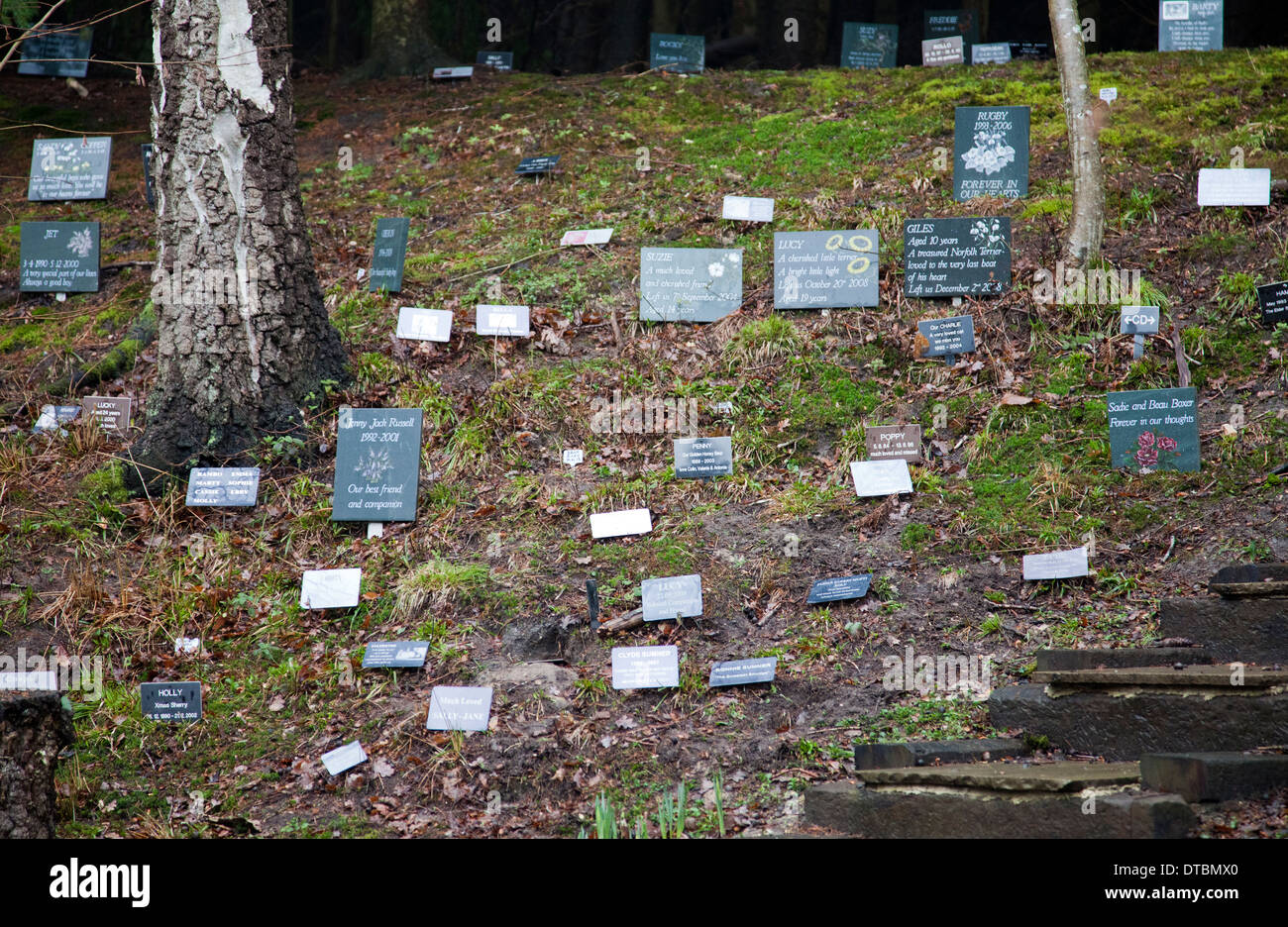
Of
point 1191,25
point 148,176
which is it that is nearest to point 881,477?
point 148,176

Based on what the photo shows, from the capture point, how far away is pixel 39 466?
22.4 ft

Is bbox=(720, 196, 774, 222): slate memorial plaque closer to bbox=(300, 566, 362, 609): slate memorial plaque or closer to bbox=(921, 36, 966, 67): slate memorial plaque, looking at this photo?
bbox=(921, 36, 966, 67): slate memorial plaque

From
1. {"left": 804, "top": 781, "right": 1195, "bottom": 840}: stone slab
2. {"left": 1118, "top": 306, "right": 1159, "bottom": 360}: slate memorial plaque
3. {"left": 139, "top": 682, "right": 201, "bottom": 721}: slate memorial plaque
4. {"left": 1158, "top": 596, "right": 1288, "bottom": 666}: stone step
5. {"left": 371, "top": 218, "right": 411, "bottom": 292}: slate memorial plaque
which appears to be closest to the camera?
{"left": 804, "top": 781, "right": 1195, "bottom": 840}: stone slab

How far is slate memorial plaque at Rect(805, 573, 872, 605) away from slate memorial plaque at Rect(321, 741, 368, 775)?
7.94 feet

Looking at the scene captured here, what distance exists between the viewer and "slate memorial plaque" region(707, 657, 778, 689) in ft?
16.6

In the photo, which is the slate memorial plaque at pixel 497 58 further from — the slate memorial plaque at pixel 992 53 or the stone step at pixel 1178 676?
the stone step at pixel 1178 676

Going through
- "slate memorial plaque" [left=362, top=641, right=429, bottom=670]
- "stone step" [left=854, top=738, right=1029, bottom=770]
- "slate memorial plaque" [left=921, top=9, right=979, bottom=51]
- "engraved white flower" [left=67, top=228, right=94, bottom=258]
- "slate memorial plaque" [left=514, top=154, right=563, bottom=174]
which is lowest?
"slate memorial plaque" [left=362, top=641, right=429, bottom=670]

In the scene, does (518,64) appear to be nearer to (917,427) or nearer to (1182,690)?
(917,427)

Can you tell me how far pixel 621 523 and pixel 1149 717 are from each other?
3045 millimetres

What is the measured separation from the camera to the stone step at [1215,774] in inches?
133

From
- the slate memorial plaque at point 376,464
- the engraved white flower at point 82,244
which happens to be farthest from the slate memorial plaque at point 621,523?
the engraved white flower at point 82,244

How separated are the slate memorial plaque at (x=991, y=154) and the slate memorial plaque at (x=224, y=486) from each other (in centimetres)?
569

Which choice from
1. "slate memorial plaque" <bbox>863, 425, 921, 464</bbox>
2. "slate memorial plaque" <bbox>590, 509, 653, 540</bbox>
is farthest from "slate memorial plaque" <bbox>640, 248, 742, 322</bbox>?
"slate memorial plaque" <bbox>590, 509, 653, 540</bbox>

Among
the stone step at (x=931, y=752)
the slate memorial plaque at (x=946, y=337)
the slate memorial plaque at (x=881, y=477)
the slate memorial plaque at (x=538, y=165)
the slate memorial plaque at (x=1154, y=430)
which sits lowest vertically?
the stone step at (x=931, y=752)
